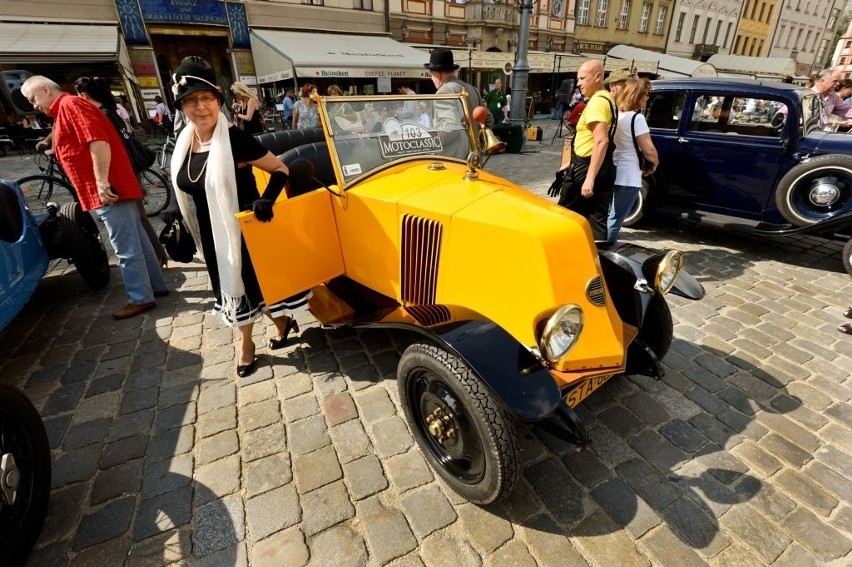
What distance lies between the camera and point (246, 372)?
3002 millimetres

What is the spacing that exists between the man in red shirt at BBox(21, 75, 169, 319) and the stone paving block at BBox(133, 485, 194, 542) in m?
2.30

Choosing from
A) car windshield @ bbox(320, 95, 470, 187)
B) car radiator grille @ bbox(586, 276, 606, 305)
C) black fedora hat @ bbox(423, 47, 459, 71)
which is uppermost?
black fedora hat @ bbox(423, 47, 459, 71)

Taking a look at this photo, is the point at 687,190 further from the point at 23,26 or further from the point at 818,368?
the point at 23,26

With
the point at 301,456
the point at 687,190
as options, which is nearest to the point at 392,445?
the point at 301,456

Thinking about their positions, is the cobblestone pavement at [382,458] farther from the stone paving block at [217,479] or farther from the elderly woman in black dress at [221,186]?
the elderly woman in black dress at [221,186]

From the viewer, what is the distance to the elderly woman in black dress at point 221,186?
91.7 inches

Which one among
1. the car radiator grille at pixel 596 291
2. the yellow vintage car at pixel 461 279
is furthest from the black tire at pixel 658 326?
the car radiator grille at pixel 596 291

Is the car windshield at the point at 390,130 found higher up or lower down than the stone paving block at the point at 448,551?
higher up

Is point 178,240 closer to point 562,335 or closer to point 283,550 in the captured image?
point 283,550

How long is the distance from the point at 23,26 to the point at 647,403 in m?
20.2

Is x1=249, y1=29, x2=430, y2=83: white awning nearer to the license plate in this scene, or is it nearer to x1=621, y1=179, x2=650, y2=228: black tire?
x1=621, y1=179, x2=650, y2=228: black tire

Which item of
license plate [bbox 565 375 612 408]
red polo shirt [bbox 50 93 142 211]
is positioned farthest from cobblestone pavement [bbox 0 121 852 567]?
red polo shirt [bbox 50 93 142 211]

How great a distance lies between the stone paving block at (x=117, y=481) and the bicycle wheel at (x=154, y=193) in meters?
5.47

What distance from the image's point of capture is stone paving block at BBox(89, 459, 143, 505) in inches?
82.2
